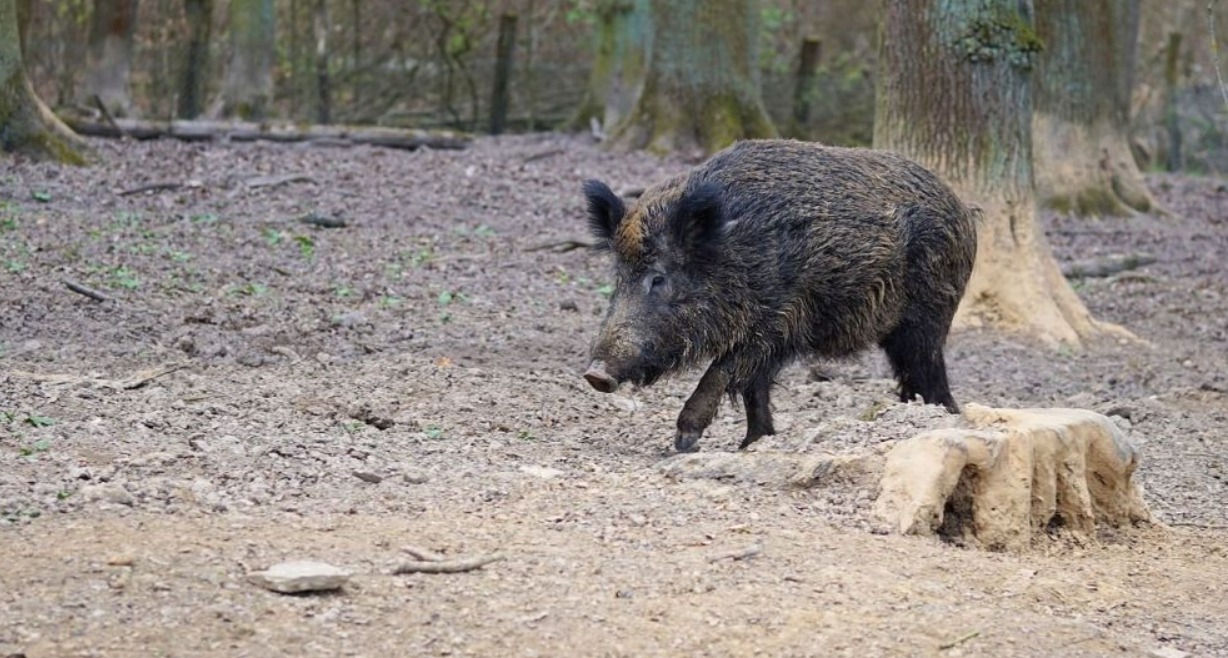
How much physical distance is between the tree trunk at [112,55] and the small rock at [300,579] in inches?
617

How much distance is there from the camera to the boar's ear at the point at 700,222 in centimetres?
734

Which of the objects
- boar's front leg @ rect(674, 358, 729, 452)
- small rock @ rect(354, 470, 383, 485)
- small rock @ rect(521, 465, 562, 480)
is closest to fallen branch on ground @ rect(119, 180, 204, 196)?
boar's front leg @ rect(674, 358, 729, 452)

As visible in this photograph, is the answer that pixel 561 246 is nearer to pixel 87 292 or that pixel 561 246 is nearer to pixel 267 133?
pixel 87 292

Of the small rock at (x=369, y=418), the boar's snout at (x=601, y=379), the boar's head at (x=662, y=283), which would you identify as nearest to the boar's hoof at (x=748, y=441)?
the boar's head at (x=662, y=283)

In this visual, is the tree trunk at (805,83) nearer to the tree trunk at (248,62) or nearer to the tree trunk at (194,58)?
the tree trunk at (248,62)

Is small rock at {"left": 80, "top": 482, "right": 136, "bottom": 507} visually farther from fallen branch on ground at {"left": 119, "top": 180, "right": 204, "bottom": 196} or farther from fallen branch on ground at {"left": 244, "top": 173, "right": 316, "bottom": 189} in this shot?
fallen branch on ground at {"left": 244, "top": 173, "right": 316, "bottom": 189}

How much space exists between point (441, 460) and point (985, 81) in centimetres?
602

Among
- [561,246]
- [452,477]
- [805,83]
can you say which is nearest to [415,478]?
[452,477]

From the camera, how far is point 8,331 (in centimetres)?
871

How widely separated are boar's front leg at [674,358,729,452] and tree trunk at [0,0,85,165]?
25.7 ft

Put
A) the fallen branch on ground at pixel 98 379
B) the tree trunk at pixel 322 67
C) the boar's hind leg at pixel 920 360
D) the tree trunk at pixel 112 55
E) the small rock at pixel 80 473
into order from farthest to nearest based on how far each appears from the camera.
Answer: the tree trunk at pixel 322 67, the tree trunk at pixel 112 55, the boar's hind leg at pixel 920 360, the fallen branch on ground at pixel 98 379, the small rock at pixel 80 473

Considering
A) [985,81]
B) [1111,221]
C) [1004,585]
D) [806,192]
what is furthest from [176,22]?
[1004,585]

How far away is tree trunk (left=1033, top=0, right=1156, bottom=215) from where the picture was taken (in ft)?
55.9

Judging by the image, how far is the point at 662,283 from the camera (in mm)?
7562
